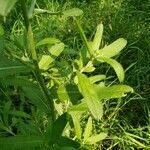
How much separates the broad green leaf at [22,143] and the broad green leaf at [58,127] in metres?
0.04

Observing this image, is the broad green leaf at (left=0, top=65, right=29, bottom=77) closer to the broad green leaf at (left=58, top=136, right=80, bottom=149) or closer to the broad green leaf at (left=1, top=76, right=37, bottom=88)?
Result: the broad green leaf at (left=1, top=76, right=37, bottom=88)

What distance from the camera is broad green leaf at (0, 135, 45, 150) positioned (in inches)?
55.2

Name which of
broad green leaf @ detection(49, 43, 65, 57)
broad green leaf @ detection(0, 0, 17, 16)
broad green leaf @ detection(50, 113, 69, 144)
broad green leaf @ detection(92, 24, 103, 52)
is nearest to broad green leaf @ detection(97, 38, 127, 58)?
broad green leaf @ detection(92, 24, 103, 52)

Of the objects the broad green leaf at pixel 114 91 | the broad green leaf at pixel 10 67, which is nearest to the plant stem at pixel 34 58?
the broad green leaf at pixel 10 67

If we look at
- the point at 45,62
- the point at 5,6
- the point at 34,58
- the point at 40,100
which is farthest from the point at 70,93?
the point at 5,6

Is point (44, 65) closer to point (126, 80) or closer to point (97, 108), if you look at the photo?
point (97, 108)

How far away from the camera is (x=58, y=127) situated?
4.46 feet

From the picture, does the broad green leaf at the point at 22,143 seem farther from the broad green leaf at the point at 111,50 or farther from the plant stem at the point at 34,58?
the broad green leaf at the point at 111,50

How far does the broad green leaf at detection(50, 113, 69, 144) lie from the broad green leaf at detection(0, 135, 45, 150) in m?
0.04

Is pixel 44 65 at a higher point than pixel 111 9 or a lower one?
higher

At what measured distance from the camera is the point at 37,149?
1412 mm

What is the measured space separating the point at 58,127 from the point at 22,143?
5.2 inches

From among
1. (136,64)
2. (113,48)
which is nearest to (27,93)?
(113,48)

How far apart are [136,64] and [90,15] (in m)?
0.68
